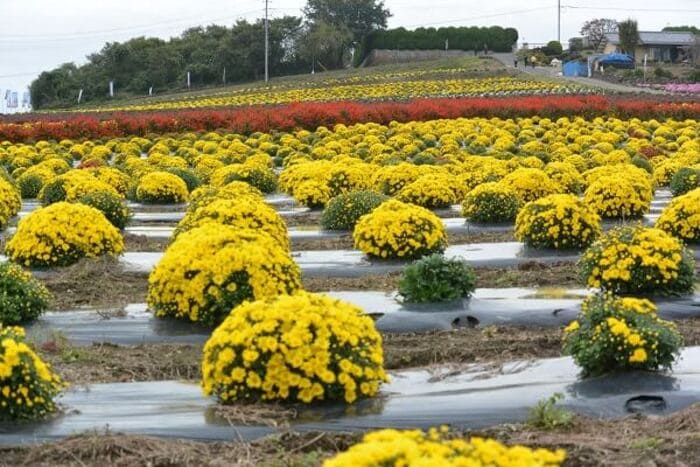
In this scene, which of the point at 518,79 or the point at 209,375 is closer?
the point at 209,375

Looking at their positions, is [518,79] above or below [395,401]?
above

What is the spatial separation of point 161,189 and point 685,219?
7.47m

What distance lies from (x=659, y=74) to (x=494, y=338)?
48784mm

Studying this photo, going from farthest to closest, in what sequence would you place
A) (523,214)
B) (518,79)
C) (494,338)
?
(518,79), (523,214), (494,338)

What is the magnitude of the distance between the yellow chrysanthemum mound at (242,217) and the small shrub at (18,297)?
177cm

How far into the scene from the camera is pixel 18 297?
23.3 feet

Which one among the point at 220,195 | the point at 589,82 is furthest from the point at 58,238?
the point at 589,82

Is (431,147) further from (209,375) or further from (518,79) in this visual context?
(518,79)

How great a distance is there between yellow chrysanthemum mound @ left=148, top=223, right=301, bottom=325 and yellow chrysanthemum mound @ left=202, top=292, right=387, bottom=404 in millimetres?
1434

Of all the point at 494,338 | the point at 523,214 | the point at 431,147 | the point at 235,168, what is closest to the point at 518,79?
the point at 431,147

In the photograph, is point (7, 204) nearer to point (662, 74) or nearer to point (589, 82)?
point (589, 82)

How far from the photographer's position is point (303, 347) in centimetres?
488

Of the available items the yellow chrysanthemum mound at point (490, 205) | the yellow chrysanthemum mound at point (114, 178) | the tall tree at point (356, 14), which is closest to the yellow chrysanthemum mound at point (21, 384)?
the yellow chrysanthemum mound at point (490, 205)

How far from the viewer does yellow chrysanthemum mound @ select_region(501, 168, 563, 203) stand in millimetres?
12695
